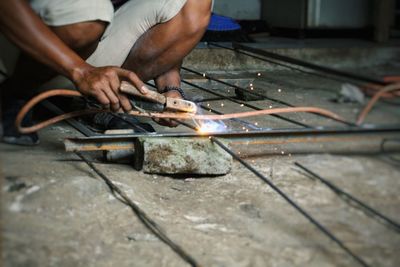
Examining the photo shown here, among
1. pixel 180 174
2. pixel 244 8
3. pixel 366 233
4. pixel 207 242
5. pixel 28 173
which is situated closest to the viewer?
pixel 366 233

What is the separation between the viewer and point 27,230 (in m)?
1.21

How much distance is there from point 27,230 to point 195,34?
1055 mm

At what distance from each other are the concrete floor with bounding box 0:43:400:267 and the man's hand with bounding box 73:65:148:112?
218 mm

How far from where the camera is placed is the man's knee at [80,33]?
172 centimetres

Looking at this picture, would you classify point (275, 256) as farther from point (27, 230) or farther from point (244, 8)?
point (244, 8)

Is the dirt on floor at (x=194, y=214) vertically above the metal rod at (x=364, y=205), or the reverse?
the metal rod at (x=364, y=205)

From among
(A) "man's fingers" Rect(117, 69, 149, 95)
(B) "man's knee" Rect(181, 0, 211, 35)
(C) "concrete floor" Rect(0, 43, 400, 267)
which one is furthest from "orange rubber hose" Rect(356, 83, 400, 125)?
(B) "man's knee" Rect(181, 0, 211, 35)

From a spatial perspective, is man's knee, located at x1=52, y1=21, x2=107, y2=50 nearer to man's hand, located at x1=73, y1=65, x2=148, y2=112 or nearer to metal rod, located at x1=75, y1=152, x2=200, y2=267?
man's hand, located at x1=73, y1=65, x2=148, y2=112

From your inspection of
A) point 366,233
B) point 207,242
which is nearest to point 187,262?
point 207,242

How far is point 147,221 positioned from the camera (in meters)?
1.37

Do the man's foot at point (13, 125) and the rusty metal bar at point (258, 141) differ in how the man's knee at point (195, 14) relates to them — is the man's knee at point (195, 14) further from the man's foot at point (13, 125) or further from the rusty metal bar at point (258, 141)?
the man's foot at point (13, 125)

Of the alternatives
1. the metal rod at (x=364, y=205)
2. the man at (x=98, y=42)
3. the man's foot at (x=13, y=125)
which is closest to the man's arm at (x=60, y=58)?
the man at (x=98, y=42)

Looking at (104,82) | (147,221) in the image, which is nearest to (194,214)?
(147,221)

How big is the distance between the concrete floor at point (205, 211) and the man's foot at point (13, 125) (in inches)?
1.7
